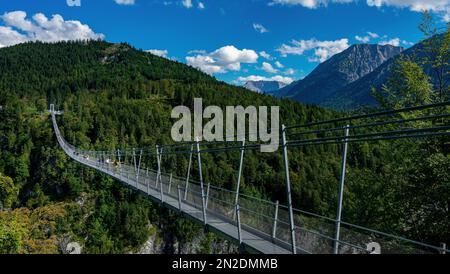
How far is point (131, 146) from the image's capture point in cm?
9169

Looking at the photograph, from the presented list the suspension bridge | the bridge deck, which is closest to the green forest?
the suspension bridge

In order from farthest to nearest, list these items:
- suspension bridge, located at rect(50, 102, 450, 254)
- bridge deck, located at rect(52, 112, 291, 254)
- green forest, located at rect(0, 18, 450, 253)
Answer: green forest, located at rect(0, 18, 450, 253) < bridge deck, located at rect(52, 112, 291, 254) < suspension bridge, located at rect(50, 102, 450, 254)

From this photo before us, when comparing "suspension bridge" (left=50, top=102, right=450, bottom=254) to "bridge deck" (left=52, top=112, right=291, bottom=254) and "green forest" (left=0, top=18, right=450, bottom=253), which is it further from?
"green forest" (left=0, top=18, right=450, bottom=253)

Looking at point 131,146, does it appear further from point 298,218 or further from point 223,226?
point 298,218

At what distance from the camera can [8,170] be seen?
78062mm

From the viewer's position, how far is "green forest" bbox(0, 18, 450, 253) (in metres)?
9.46

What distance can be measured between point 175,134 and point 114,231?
34903mm

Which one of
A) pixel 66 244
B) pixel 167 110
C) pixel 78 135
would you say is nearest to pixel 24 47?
pixel 167 110

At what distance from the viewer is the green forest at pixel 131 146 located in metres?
9.46

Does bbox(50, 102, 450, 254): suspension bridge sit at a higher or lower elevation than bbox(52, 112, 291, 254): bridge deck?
higher

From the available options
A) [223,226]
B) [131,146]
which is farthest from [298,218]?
[131,146]

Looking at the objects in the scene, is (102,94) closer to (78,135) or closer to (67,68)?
(78,135)

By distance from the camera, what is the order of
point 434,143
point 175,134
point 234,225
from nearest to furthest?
point 234,225
point 434,143
point 175,134

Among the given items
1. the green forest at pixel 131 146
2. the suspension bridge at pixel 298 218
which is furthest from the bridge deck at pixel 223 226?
the green forest at pixel 131 146
